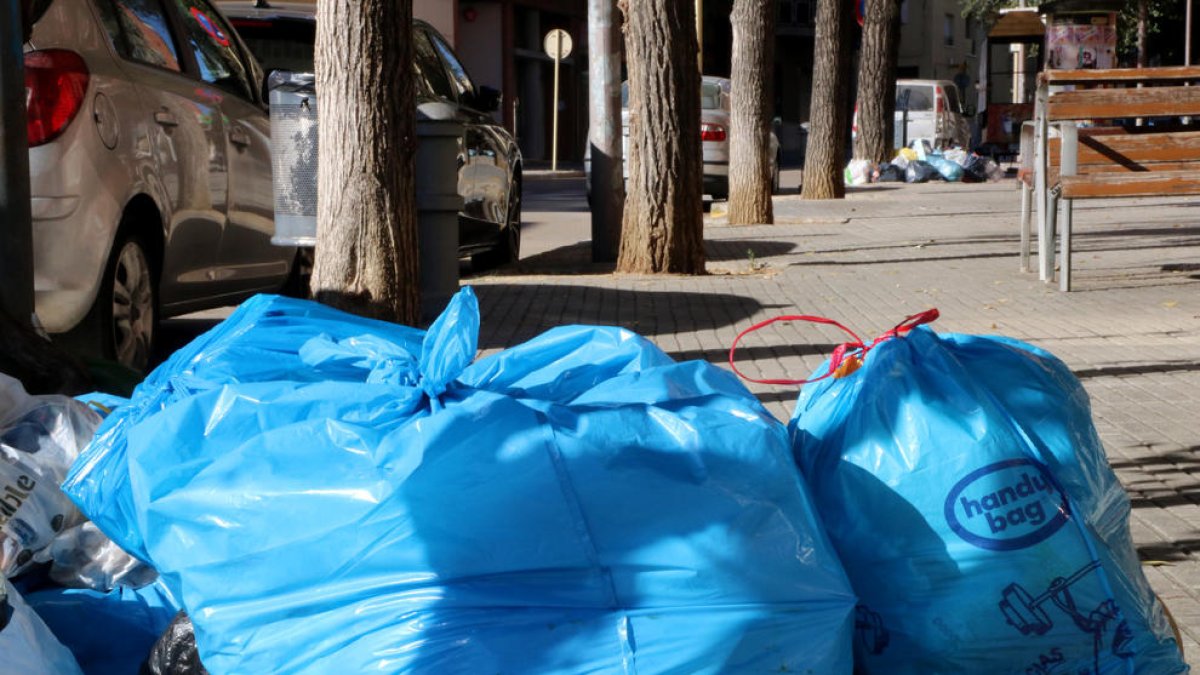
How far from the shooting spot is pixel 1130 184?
363 inches

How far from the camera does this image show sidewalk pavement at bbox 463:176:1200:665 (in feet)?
16.6

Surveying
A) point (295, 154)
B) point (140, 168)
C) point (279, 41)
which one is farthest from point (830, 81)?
point (140, 168)

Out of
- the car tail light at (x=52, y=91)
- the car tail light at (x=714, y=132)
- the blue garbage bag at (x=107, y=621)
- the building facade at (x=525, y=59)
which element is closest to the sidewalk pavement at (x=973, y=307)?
the blue garbage bag at (x=107, y=621)

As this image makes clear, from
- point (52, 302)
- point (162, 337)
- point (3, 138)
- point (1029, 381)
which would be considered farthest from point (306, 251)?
point (1029, 381)

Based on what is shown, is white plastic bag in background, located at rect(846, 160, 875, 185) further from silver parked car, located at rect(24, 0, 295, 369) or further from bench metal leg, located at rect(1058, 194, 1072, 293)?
silver parked car, located at rect(24, 0, 295, 369)

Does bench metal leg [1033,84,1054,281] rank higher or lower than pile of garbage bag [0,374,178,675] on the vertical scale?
higher

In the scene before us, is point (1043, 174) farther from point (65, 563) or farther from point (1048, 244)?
point (65, 563)

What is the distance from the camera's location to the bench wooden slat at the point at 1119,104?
9.23 metres

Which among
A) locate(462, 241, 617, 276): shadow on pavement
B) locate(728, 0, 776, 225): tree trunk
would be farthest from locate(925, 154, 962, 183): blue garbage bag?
locate(462, 241, 617, 276): shadow on pavement

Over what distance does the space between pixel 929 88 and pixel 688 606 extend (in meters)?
32.1

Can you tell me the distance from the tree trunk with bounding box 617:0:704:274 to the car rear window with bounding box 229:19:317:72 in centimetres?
235

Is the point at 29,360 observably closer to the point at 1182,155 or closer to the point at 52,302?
the point at 52,302

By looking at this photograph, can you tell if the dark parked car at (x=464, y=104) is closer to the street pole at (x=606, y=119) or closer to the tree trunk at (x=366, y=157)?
the street pole at (x=606, y=119)

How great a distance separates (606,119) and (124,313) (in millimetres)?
7318
